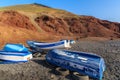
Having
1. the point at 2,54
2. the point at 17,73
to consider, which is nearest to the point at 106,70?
the point at 17,73

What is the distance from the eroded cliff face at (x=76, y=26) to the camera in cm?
6950

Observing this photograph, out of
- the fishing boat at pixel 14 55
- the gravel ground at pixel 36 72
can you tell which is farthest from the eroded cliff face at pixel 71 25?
the gravel ground at pixel 36 72

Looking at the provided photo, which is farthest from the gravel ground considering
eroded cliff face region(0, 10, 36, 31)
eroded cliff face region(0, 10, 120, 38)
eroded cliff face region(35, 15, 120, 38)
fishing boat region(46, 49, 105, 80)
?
eroded cliff face region(35, 15, 120, 38)

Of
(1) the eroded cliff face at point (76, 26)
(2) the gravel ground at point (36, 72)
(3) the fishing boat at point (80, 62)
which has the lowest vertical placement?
(2) the gravel ground at point (36, 72)

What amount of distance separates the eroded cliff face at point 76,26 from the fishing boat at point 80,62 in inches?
1888

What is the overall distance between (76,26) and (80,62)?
59936 mm

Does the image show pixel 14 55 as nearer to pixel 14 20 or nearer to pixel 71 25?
pixel 14 20

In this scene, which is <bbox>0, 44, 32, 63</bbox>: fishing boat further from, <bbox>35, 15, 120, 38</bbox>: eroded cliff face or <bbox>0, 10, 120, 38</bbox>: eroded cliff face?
<bbox>35, 15, 120, 38</bbox>: eroded cliff face

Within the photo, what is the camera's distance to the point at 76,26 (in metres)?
77.6

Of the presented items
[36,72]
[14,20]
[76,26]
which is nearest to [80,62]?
[36,72]

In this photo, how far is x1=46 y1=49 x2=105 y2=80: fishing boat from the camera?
1727 centimetres

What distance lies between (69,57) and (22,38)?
27.1 metres

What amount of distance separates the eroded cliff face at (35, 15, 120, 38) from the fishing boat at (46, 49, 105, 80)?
47.9 m

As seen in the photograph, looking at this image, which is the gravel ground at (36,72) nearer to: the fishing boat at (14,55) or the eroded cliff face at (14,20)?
the fishing boat at (14,55)
